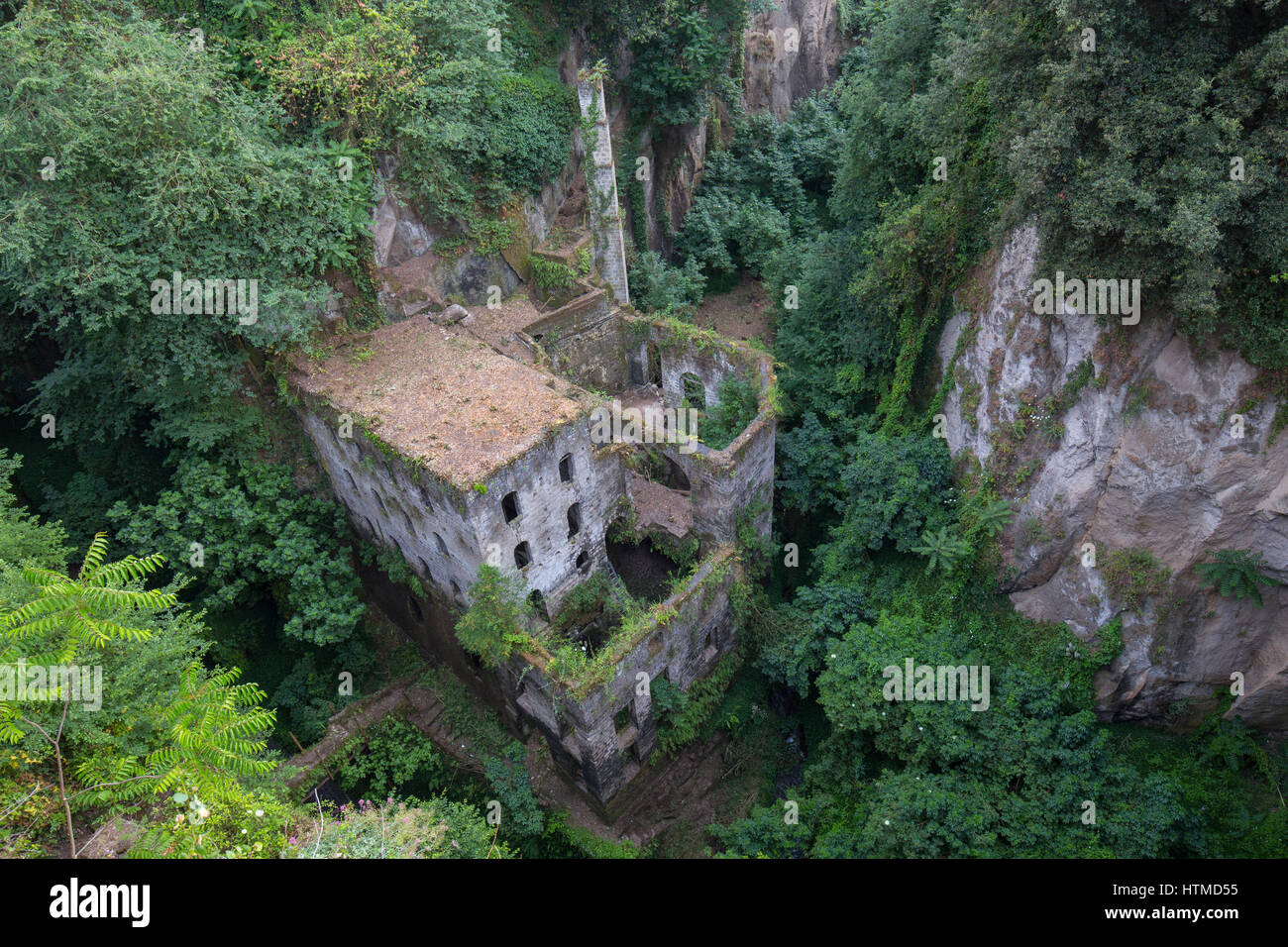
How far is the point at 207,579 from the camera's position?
850 inches

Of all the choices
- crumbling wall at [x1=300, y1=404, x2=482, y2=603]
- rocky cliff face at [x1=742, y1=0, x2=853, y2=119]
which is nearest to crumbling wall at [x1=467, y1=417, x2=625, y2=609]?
crumbling wall at [x1=300, y1=404, x2=482, y2=603]

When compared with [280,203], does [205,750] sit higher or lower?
lower

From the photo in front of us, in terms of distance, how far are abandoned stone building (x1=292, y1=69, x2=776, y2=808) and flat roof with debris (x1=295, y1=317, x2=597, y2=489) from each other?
0.06 m

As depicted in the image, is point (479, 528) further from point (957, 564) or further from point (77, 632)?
point (957, 564)

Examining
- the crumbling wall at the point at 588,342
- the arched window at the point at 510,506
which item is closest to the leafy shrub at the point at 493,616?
the arched window at the point at 510,506

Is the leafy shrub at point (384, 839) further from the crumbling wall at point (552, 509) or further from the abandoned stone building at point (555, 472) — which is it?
the crumbling wall at point (552, 509)

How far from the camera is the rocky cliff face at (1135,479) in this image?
617 inches

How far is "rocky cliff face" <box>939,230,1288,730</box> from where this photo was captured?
1567cm

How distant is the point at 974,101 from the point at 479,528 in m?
15.8

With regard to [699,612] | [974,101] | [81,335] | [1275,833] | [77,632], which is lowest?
[1275,833]

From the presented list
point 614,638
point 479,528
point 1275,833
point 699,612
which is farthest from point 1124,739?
point 479,528

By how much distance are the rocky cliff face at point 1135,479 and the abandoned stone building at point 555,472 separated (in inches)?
252

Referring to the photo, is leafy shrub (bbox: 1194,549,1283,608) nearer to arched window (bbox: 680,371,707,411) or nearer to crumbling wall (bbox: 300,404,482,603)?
arched window (bbox: 680,371,707,411)

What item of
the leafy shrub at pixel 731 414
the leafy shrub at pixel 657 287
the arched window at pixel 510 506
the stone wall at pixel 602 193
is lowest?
the arched window at pixel 510 506
